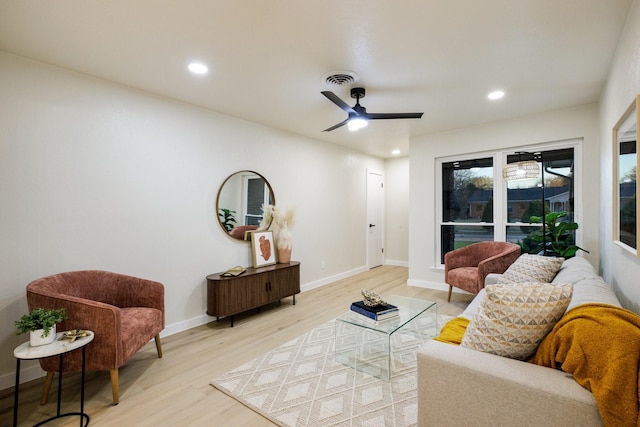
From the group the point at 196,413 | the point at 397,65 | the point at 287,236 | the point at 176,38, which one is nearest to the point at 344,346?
the point at 196,413

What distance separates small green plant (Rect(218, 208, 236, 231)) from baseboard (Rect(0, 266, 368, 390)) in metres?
1.10

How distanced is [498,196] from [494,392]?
385 centimetres

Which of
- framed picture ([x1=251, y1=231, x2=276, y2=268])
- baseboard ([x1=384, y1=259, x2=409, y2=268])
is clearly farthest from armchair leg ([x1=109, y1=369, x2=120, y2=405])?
baseboard ([x1=384, y1=259, x2=409, y2=268])

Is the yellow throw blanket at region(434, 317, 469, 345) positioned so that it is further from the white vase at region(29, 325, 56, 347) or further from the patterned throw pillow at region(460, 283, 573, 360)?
the white vase at region(29, 325, 56, 347)

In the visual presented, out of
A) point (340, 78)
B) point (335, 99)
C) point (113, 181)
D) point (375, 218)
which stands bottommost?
point (375, 218)

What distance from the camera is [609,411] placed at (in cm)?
107

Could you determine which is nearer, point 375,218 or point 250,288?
Answer: point 250,288

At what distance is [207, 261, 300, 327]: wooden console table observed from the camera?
349 cm

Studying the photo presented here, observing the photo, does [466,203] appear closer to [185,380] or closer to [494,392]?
[494,392]

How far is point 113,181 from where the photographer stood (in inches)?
118

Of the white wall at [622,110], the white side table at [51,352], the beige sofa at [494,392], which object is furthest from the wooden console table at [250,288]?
the white wall at [622,110]

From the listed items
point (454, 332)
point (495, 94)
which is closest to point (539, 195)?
point (495, 94)

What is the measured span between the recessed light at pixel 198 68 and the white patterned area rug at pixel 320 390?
260 centimetres

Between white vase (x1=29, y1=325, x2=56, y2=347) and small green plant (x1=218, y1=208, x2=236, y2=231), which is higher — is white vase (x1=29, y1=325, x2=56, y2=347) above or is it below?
below
